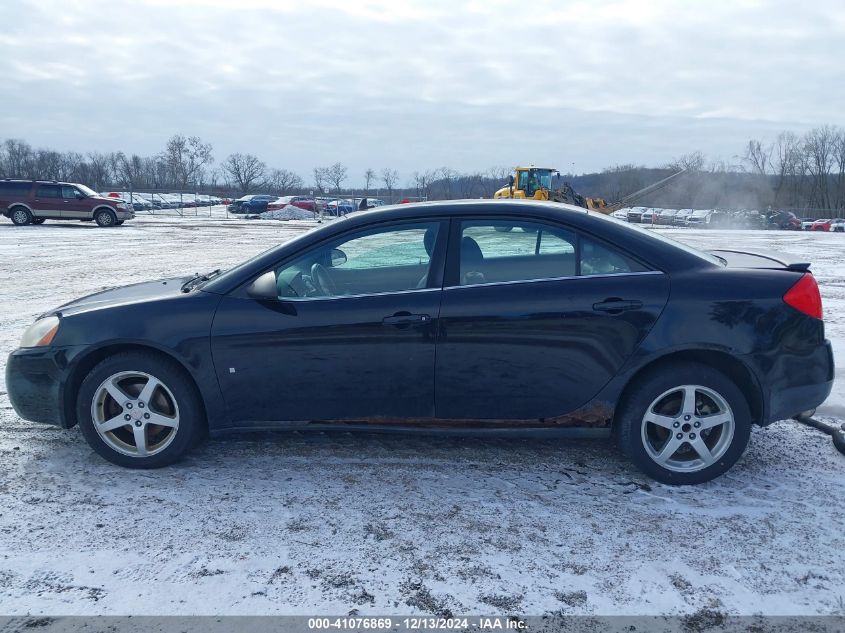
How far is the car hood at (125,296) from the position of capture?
4027 mm

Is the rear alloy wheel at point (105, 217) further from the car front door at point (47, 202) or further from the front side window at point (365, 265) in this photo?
the front side window at point (365, 265)

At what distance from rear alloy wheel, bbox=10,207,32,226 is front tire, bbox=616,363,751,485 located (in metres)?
28.4

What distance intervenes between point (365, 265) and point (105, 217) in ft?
86.9

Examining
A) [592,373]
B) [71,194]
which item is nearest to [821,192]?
[71,194]

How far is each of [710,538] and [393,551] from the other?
1531 mm

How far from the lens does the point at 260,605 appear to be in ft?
8.82

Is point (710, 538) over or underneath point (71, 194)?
underneath

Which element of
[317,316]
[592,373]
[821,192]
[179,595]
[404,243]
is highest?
[821,192]

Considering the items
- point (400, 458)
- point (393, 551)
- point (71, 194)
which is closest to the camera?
point (393, 551)

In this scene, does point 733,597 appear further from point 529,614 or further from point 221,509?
point 221,509

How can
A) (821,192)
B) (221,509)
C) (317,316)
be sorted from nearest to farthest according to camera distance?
(221,509)
(317,316)
(821,192)

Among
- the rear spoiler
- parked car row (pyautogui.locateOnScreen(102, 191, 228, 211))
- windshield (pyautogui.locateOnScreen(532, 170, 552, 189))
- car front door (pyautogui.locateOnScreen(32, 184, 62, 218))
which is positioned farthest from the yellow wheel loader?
parked car row (pyautogui.locateOnScreen(102, 191, 228, 211))

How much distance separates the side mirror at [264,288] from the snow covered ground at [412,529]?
105cm

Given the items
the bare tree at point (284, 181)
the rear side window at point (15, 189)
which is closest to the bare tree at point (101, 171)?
the bare tree at point (284, 181)
